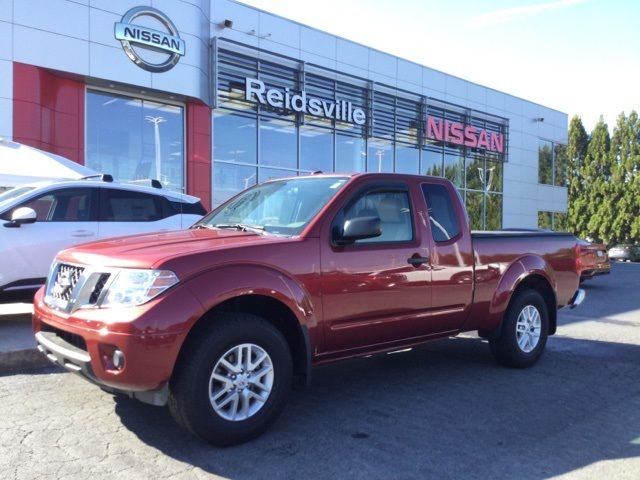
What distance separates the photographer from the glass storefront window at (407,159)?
72.8ft

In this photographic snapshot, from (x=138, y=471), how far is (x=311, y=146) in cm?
1650

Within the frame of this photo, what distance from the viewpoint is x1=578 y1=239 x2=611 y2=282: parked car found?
1343cm

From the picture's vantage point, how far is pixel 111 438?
3.92 metres

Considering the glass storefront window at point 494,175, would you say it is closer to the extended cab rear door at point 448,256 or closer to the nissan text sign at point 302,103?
the nissan text sign at point 302,103

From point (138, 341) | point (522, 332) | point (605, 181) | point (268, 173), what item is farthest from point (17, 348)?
point (605, 181)

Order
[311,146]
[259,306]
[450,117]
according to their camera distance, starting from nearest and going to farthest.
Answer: [259,306] → [311,146] → [450,117]

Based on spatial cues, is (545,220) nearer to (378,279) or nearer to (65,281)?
(378,279)

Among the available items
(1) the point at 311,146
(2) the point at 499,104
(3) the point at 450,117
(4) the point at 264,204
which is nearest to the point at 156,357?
(4) the point at 264,204

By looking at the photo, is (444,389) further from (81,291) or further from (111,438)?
(81,291)

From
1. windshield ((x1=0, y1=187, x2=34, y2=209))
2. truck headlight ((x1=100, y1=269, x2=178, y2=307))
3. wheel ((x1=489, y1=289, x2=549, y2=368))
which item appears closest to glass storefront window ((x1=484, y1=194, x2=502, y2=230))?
wheel ((x1=489, y1=289, x2=549, y2=368))

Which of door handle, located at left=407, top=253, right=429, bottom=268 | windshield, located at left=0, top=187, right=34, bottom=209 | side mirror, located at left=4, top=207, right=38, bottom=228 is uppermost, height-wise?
windshield, located at left=0, top=187, right=34, bottom=209

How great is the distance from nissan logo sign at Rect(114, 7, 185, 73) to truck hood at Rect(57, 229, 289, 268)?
35.8ft

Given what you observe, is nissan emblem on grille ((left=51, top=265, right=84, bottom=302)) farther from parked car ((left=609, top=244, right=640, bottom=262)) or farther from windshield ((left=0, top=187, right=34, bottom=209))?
parked car ((left=609, top=244, right=640, bottom=262))

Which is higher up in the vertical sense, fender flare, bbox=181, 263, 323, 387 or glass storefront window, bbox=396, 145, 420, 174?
glass storefront window, bbox=396, 145, 420, 174
